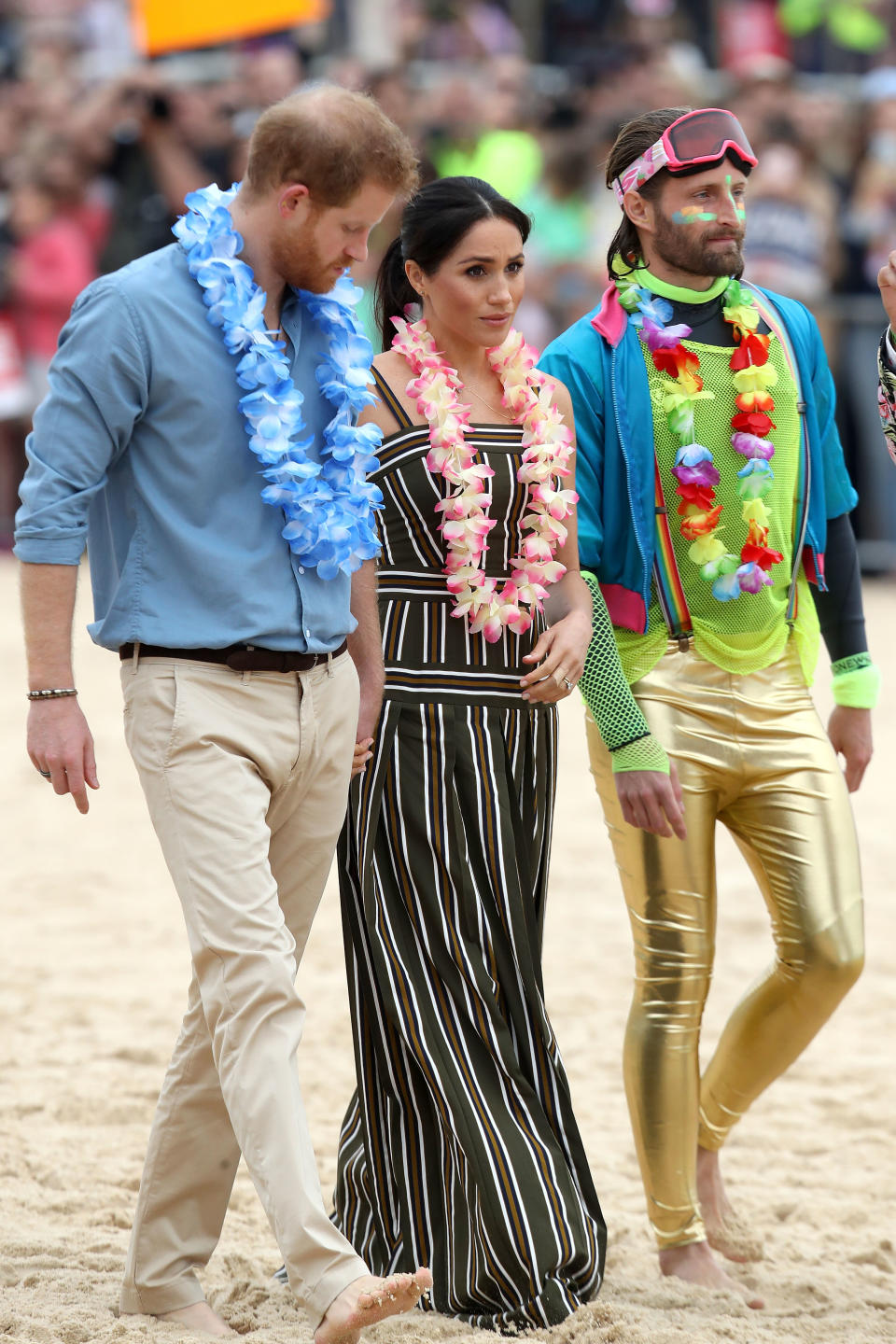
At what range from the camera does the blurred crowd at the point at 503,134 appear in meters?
11.5

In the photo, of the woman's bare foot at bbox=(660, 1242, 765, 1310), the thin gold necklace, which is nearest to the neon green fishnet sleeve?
the thin gold necklace

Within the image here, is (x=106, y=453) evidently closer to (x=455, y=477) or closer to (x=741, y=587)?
(x=455, y=477)

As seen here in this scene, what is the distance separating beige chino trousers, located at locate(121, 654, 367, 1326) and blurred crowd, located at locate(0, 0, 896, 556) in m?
7.63

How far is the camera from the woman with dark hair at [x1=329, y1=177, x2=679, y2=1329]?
373 cm

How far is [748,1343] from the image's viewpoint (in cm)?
362

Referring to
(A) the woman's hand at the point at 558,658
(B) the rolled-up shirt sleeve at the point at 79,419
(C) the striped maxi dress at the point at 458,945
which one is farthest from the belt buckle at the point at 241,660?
(A) the woman's hand at the point at 558,658

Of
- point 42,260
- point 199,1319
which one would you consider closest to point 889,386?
point 199,1319

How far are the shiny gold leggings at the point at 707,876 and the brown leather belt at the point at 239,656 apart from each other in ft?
2.95

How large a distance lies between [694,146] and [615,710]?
119 centimetres

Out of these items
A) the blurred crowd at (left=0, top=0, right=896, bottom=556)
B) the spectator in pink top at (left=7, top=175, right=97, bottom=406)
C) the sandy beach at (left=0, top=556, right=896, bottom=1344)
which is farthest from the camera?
the spectator in pink top at (left=7, top=175, right=97, bottom=406)

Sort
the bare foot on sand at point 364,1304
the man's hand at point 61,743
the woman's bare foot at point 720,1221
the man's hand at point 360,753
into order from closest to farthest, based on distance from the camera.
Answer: the bare foot on sand at point 364,1304 < the man's hand at point 61,743 < the man's hand at point 360,753 < the woman's bare foot at point 720,1221

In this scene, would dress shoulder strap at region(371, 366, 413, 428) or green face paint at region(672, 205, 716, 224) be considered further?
green face paint at region(672, 205, 716, 224)

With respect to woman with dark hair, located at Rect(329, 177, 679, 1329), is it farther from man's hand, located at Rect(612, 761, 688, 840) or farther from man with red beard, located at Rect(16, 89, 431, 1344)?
man with red beard, located at Rect(16, 89, 431, 1344)

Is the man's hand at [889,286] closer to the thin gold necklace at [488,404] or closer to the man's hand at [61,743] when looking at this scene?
the thin gold necklace at [488,404]
